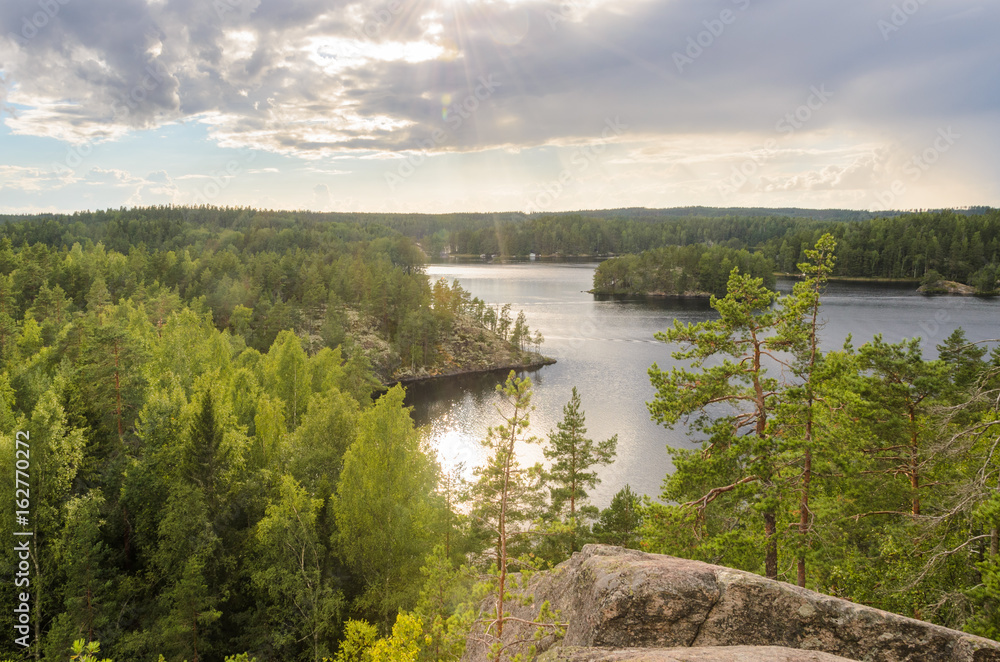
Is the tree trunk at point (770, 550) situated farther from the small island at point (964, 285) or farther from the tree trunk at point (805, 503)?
the small island at point (964, 285)

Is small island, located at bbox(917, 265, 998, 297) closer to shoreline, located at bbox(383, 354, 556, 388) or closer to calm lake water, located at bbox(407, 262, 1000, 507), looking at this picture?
calm lake water, located at bbox(407, 262, 1000, 507)

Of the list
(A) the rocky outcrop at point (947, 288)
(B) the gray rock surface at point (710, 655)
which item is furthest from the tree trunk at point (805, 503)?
(A) the rocky outcrop at point (947, 288)

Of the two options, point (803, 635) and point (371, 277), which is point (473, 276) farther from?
point (803, 635)

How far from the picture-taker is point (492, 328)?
308 ft

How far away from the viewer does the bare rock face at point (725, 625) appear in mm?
7660

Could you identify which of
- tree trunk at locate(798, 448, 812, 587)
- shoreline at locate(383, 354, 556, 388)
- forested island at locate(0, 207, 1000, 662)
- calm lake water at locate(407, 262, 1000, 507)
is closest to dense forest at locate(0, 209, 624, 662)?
forested island at locate(0, 207, 1000, 662)

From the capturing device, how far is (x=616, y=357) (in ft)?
254

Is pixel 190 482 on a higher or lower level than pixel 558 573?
lower

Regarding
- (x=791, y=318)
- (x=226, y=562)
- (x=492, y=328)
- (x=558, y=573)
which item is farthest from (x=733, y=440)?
(x=492, y=328)

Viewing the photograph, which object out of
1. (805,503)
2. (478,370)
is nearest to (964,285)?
(478,370)

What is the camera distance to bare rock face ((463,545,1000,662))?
766 cm

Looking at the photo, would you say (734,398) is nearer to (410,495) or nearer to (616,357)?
(410,495)

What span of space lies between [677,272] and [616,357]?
214 feet

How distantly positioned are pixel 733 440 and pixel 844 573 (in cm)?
397
